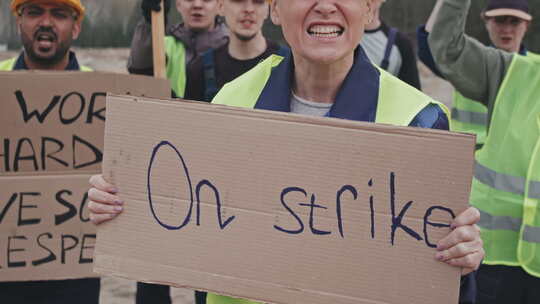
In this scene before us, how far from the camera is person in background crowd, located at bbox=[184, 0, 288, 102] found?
4.12 m

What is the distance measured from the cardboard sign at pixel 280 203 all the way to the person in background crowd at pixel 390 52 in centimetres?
302

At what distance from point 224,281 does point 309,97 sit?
1.65 feet

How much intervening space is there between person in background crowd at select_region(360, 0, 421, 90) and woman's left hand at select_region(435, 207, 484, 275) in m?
3.10

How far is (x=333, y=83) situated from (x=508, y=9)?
11.5 ft

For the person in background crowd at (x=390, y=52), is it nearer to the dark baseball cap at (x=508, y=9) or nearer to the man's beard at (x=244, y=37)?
the dark baseball cap at (x=508, y=9)

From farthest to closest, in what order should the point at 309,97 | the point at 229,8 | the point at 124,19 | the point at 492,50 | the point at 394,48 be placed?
the point at 124,19
the point at 394,48
the point at 229,8
the point at 492,50
the point at 309,97

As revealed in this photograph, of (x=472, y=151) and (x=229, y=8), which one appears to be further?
(x=229, y=8)

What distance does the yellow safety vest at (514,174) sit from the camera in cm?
336

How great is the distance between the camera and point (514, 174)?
3424 mm

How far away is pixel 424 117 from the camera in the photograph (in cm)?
206

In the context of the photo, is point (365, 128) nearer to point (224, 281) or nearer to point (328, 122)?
point (328, 122)

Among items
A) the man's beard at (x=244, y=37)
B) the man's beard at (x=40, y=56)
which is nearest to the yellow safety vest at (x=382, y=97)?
the man's beard at (x=40, y=56)

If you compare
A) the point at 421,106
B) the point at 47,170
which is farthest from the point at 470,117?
the point at 421,106

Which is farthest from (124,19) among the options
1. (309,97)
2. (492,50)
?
(309,97)
